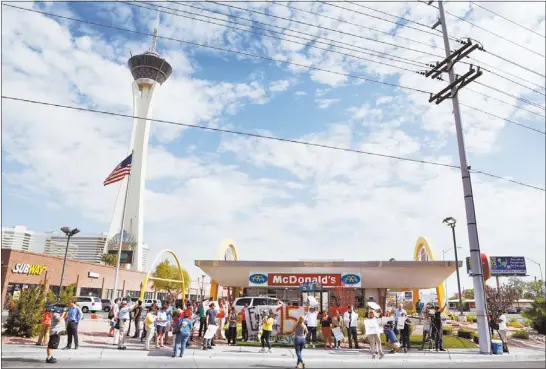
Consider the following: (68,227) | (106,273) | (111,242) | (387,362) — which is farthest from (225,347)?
(111,242)

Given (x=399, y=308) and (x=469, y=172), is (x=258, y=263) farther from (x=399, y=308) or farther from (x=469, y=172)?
(x=469, y=172)

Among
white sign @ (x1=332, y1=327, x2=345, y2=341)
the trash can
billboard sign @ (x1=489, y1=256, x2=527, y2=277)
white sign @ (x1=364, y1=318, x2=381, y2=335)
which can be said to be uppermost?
billboard sign @ (x1=489, y1=256, x2=527, y2=277)

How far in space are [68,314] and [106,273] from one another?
176ft

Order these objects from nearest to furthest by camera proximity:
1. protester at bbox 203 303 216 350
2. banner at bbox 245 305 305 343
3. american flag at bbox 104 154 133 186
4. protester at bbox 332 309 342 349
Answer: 1. protester at bbox 203 303 216 350
2. protester at bbox 332 309 342 349
3. banner at bbox 245 305 305 343
4. american flag at bbox 104 154 133 186

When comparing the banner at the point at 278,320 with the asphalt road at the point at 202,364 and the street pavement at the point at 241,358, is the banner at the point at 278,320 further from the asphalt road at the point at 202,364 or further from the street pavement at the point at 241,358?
the asphalt road at the point at 202,364

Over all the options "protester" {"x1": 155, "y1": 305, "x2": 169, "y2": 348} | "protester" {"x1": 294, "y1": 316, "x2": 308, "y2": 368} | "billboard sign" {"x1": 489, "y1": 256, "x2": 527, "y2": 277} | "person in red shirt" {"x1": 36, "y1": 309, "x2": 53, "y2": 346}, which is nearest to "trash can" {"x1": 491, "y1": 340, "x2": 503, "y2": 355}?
"protester" {"x1": 294, "y1": 316, "x2": 308, "y2": 368}

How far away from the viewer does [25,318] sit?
1780 centimetres

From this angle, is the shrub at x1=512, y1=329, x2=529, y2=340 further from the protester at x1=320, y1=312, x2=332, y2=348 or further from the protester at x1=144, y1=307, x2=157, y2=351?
the protester at x1=144, y1=307, x2=157, y2=351

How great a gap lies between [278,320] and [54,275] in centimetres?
4089

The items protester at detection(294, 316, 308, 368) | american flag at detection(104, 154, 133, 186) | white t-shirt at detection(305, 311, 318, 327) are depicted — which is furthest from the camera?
american flag at detection(104, 154, 133, 186)

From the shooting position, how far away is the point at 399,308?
18.6 metres

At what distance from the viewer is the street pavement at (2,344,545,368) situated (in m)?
13.4

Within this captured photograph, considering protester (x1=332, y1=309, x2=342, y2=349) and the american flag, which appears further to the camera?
the american flag

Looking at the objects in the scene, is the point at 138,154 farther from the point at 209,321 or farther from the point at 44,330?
the point at 209,321
